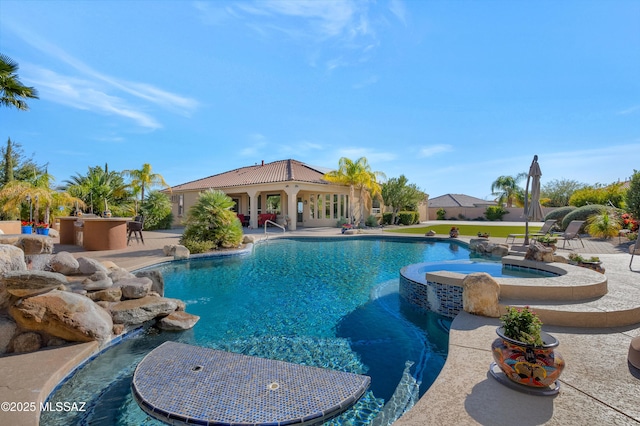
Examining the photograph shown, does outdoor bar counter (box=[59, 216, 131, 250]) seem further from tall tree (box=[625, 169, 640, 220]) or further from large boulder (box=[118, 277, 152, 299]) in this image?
tall tree (box=[625, 169, 640, 220])

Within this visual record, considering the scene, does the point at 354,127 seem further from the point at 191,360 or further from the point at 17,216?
the point at 17,216

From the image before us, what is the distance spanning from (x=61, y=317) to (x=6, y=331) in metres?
0.51

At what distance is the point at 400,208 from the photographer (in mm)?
29016

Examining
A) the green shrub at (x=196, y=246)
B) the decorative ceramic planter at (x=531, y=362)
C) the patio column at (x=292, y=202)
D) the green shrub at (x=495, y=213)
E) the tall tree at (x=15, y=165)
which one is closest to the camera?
the decorative ceramic planter at (x=531, y=362)

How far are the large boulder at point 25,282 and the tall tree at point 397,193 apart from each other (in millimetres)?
26017

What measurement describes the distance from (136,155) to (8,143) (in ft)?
39.2

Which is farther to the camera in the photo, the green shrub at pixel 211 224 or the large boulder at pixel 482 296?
the green shrub at pixel 211 224

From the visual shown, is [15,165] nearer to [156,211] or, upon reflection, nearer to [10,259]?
[156,211]

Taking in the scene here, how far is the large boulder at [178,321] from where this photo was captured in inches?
200

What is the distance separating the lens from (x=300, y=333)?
196 inches

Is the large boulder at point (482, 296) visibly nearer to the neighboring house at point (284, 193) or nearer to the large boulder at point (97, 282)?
the large boulder at point (97, 282)

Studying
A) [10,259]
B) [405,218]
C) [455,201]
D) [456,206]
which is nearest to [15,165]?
[10,259]

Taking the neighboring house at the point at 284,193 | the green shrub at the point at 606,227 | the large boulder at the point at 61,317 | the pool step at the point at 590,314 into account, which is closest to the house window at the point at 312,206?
the neighboring house at the point at 284,193

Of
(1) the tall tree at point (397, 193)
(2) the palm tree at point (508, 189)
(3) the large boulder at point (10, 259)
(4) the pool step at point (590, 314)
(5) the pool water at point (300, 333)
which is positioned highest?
(2) the palm tree at point (508, 189)
